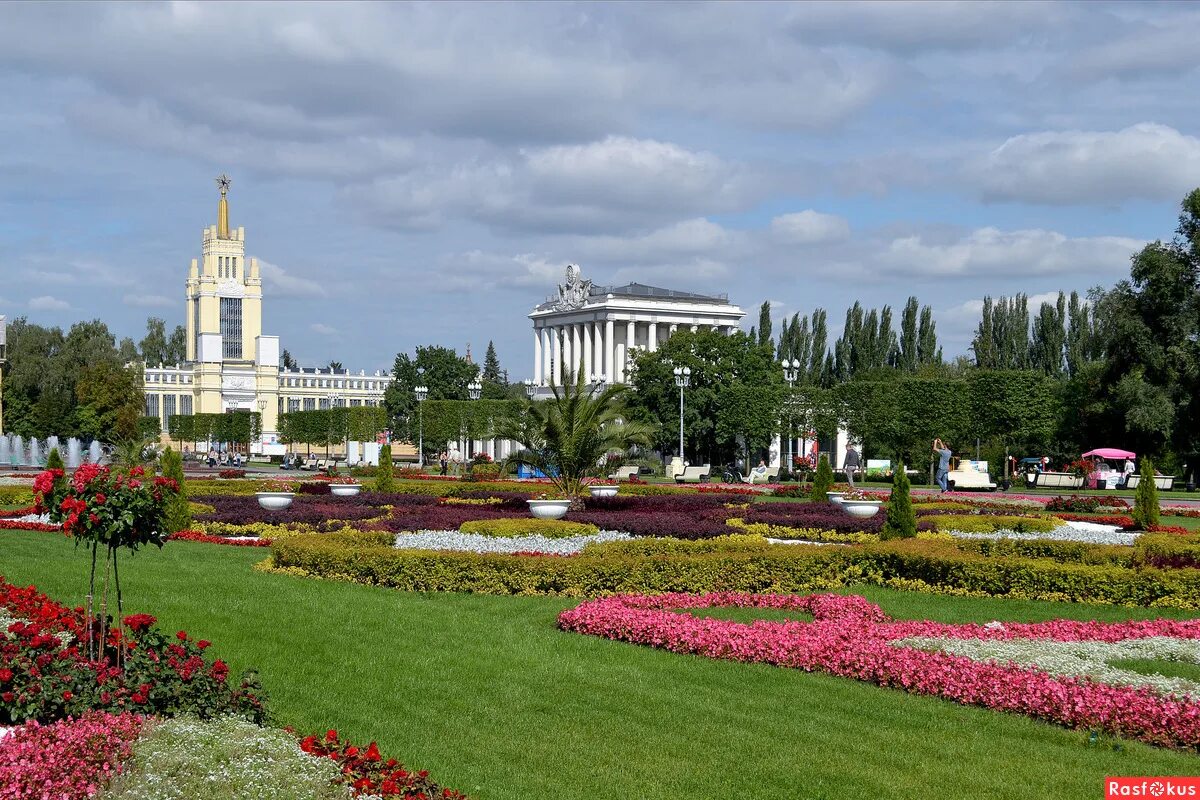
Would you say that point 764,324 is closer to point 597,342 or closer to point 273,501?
point 597,342

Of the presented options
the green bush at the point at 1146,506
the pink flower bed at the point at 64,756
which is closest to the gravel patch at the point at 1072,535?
the green bush at the point at 1146,506

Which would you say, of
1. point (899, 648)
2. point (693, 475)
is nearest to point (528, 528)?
point (899, 648)

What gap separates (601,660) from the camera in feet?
30.8

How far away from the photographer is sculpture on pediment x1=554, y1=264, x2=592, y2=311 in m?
94.7

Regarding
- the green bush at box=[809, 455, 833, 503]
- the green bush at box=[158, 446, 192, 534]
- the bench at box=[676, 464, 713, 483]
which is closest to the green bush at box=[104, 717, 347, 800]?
the green bush at box=[158, 446, 192, 534]

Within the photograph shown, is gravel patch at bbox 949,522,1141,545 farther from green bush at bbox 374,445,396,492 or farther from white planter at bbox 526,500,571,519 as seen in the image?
green bush at bbox 374,445,396,492

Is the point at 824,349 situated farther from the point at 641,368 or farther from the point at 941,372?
the point at 641,368

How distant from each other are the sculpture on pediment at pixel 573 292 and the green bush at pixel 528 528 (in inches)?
3008

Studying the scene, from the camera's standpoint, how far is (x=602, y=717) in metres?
7.66

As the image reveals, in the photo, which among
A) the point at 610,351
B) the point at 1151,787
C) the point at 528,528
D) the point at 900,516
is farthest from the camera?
the point at 610,351

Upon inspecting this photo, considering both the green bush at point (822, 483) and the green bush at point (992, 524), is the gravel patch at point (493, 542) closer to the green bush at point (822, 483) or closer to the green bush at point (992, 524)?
the green bush at point (992, 524)

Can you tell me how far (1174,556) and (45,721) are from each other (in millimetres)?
12481

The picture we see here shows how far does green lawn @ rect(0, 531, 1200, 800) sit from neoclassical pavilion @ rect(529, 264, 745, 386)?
79694 mm

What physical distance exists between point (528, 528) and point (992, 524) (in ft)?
25.7
